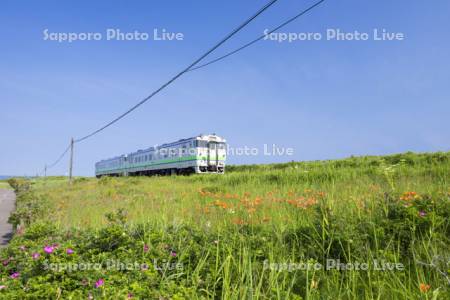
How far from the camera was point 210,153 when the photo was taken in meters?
23.1

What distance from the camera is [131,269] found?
275 cm

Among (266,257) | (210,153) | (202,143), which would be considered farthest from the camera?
(210,153)

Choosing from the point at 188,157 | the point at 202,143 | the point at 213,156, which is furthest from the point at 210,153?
the point at 188,157

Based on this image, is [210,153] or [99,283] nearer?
[99,283]

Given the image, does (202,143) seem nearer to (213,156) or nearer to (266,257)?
(213,156)

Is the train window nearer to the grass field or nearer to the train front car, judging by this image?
the train front car

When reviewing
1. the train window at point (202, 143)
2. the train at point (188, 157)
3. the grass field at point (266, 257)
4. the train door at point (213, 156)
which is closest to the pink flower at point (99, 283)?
the grass field at point (266, 257)

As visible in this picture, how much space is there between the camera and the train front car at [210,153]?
22.2 meters

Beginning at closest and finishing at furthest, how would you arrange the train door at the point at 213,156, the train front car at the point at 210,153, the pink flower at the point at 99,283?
1. the pink flower at the point at 99,283
2. the train front car at the point at 210,153
3. the train door at the point at 213,156

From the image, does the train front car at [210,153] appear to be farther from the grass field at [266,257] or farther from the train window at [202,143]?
the grass field at [266,257]

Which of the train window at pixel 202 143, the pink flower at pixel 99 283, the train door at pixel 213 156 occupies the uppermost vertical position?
the train window at pixel 202 143

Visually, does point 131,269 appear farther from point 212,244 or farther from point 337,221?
point 337,221

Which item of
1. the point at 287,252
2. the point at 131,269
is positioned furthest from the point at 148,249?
the point at 287,252

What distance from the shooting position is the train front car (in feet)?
72.9
